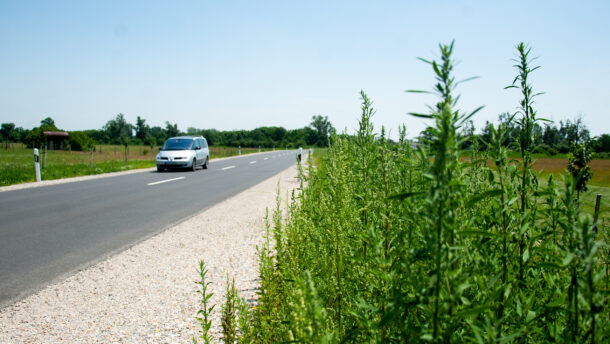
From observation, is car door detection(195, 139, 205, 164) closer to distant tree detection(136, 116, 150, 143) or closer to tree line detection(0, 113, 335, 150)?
tree line detection(0, 113, 335, 150)

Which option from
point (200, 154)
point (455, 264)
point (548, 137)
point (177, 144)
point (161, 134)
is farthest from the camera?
point (161, 134)

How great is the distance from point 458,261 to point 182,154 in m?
19.8

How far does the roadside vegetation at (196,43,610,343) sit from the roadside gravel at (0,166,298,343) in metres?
1.08

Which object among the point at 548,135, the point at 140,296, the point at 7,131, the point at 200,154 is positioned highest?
the point at 7,131

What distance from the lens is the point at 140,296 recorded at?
383 cm

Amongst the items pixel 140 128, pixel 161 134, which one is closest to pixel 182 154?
pixel 161 134

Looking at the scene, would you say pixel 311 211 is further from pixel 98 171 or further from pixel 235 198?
pixel 98 171

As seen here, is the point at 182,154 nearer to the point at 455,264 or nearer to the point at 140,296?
the point at 140,296

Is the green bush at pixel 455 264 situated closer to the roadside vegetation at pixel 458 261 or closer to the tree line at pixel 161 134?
the roadside vegetation at pixel 458 261

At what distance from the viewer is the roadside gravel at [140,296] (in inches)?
122

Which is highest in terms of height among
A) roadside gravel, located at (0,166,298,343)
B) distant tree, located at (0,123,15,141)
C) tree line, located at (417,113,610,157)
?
distant tree, located at (0,123,15,141)

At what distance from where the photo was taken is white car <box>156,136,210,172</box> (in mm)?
19453

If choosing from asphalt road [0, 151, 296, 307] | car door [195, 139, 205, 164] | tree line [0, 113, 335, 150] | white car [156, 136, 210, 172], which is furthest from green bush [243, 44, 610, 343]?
tree line [0, 113, 335, 150]

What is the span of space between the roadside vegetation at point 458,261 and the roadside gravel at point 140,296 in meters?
1.08
